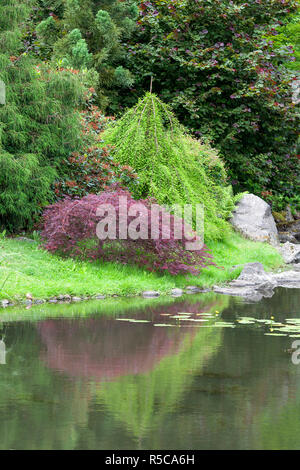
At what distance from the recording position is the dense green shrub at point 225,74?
2262cm

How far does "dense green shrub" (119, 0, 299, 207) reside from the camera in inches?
891

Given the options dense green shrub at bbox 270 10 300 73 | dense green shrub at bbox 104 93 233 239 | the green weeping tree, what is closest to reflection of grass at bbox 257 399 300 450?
the green weeping tree

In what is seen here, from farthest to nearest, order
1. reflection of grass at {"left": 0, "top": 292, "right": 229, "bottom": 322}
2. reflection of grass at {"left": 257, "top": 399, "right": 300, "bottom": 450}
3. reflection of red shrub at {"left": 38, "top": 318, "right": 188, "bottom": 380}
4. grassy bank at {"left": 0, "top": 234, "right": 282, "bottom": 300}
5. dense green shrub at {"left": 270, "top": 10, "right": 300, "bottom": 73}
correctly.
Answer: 1. dense green shrub at {"left": 270, "top": 10, "right": 300, "bottom": 73}
2. grassy bank at {"left": 0, "top": 234, "right": 282, "bottom": 300}
3. reflection of grass at {"left": 0, "top": 292, "right": 229, "bottom": 322}
4. reflection of red shrub at {"left": 38, "top": 318, "right": 188, "bottom": 380}
5. reflection of grass at {"left": 257, "top": 399, "right": 300, "bottom": 450}

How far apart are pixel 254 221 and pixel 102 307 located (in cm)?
1007

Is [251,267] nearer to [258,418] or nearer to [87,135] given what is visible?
[87,135]

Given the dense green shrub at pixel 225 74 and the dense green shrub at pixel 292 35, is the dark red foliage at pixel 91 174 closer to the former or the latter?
the dense green shrub at pixel 225 74


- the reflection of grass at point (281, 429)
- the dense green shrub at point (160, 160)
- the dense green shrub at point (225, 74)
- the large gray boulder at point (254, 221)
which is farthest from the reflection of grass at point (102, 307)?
the dense green shrub at point (225, 74)

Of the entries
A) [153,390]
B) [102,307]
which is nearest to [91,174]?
[102,307]

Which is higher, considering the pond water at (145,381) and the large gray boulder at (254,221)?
the pond water at (145,381)

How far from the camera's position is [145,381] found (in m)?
6.57

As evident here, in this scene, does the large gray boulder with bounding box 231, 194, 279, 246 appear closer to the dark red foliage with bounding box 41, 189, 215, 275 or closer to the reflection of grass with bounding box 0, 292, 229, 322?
the dark red foliage with bounding box 41, 189, 215, 275

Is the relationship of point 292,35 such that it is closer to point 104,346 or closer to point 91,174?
point 91,174

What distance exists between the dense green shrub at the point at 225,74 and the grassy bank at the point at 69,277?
344 inches

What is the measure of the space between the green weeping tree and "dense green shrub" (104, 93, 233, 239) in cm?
190
